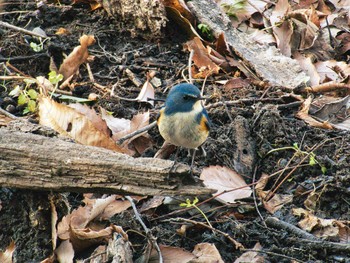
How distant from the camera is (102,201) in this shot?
168 inches

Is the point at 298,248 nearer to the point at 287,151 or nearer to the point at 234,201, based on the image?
the point at 234,201

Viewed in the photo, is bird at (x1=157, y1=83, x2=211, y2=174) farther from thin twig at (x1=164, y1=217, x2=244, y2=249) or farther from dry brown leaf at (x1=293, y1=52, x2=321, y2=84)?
dry brown leaf at (x1=293, y1=52, x2=321, y2=84)

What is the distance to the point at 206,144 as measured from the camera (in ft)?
16.3

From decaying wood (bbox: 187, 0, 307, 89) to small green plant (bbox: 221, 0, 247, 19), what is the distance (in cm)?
44

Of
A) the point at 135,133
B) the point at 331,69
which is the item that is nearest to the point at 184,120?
the point at 135,133

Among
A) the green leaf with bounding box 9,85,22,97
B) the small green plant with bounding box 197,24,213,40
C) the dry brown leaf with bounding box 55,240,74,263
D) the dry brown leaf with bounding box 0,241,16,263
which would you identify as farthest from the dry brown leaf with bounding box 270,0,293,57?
the dry brown leaf with bounding box 0,241,16,263

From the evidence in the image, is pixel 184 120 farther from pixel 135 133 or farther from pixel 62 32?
pixel 62 32

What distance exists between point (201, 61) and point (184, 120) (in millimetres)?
1680

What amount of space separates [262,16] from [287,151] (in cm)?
250

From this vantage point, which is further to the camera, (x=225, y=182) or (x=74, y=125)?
(x=74, y=125)

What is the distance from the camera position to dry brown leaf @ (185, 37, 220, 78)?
5957 mm

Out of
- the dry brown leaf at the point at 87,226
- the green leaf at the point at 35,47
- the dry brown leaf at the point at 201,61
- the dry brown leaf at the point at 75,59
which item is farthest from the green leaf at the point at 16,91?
the dry brown leaf at the point at 201,61

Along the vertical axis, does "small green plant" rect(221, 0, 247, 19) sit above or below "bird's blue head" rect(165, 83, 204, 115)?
below

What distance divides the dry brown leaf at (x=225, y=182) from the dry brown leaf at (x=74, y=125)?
29.0 inches
